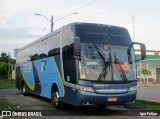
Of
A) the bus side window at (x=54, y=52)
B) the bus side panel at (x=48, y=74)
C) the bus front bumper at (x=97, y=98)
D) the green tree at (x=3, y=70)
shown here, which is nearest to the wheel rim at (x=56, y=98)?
the bus side panel at (x=48, y=74)

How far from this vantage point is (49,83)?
16.0 m

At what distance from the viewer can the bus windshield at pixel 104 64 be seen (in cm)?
1255

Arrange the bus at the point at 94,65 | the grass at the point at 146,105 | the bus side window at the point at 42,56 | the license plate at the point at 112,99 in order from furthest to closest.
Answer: the bus side window at the point at 42,56
the grass at the point at 146,105
the license plate at the point at 112,99
the bus at the point at 94,65

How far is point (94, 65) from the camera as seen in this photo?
41.3ft

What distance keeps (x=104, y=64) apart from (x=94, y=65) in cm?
41

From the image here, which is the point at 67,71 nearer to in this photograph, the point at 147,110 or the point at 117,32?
the point at 117,32

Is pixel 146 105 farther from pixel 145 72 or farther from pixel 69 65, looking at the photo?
pixel 145 72

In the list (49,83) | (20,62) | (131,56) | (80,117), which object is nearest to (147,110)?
(131,56)

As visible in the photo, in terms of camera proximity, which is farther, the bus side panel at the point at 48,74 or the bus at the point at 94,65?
the bus side panel at the point at 48,74

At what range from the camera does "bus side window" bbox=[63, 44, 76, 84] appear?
507 inches

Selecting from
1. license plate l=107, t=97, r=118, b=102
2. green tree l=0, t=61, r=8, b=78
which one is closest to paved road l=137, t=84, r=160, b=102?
license plate l=107, t=97, r=118, b=102

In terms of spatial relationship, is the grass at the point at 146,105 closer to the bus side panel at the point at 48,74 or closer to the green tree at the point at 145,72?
the bus side panel at the point at 48,74

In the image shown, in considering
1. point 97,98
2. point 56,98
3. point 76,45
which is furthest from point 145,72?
point 76,45

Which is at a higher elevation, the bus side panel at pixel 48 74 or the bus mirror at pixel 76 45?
the bus mirror at pixel 76 45
